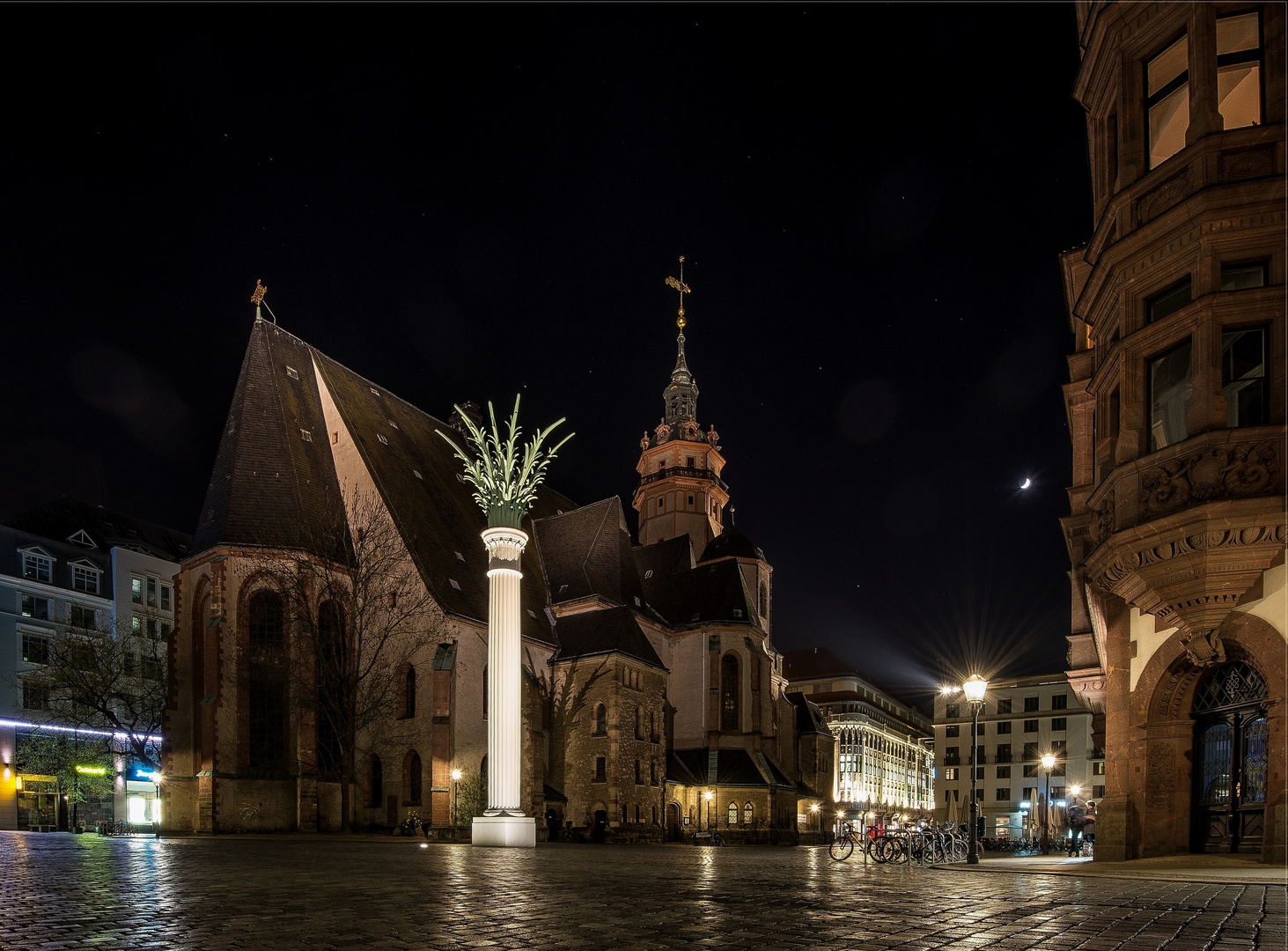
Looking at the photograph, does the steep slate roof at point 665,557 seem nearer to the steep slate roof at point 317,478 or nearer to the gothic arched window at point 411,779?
the steep slate roof at point 317,478

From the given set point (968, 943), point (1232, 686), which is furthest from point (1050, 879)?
point (968, 943)

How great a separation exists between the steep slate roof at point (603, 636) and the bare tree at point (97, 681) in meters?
18.4

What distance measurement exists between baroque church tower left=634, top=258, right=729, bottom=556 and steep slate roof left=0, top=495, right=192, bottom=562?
3491 centimetres

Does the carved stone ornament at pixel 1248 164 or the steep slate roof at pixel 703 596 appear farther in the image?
the steep slate roof at pixel 703 596

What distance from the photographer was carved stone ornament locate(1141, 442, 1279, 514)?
46.0ft

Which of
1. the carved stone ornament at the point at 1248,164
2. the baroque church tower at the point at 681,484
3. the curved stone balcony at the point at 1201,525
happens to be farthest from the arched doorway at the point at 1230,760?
the baroque church tower at the point at 681,484

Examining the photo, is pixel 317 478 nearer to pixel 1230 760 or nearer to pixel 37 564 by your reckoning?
pixel 37 564

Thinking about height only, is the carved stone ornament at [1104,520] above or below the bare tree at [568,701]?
above

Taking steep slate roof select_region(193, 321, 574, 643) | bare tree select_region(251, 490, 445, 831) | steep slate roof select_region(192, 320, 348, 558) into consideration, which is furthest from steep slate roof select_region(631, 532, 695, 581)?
steep slate roof select_region(192, 320, 348, 558)

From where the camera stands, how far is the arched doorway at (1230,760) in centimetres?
1526

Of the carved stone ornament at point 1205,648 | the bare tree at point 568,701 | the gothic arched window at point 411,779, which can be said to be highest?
the carved stone ornament at point 1205,648

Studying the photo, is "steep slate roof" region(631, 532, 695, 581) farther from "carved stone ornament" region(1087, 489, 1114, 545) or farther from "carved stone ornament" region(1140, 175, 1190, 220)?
"carved stone ornament" region(1140, 175, 1190, 220)

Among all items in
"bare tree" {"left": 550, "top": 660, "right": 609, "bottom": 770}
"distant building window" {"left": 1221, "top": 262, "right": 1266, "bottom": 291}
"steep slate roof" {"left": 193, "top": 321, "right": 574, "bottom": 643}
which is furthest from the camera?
"bare tree" {"left": 550, "top": 660, "right": 609, "bottom": 770}

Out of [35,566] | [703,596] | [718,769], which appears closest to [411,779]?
[718,769]
